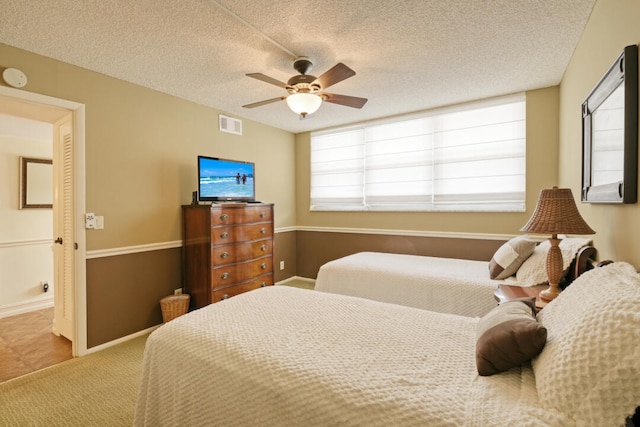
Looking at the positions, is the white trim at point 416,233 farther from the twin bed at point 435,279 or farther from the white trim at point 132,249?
the white trim at point 132,249

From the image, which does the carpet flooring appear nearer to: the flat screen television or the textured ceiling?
the flat screen television

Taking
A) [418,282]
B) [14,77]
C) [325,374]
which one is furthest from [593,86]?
[14,77]

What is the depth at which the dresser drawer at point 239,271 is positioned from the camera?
323cm

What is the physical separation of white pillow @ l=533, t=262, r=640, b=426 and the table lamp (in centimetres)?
71

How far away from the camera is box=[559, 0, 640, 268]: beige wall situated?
1.41m

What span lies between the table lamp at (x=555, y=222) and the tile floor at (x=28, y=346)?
3.78 meters

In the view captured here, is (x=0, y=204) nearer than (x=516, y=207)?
No

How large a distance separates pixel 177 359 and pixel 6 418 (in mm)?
1548

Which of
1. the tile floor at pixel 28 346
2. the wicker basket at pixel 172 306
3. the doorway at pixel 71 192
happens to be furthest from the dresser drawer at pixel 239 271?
the tile floor at pixel 28 346

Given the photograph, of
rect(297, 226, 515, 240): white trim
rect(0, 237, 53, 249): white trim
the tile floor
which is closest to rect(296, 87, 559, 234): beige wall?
rect(297, 226, 515, 240): white trim

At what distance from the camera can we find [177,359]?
139 cm

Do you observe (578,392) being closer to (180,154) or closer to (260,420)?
(260,420)

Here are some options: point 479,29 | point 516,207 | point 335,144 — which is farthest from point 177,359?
point 335,144

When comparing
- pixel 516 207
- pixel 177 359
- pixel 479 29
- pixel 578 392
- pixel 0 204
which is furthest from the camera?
pixel 0 204
